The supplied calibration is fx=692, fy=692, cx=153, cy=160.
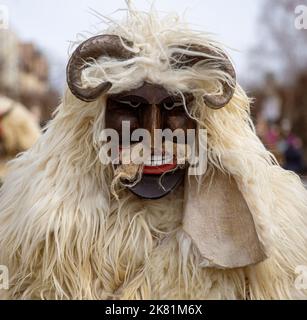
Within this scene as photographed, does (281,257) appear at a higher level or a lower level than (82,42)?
lower

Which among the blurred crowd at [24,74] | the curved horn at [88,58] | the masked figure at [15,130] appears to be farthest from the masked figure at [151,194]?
the blurred crowd at [24,74]

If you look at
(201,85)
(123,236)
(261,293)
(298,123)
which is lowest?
(298,123)

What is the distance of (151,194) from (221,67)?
1.76 feet

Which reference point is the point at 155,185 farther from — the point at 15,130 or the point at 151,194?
the point at 15,130

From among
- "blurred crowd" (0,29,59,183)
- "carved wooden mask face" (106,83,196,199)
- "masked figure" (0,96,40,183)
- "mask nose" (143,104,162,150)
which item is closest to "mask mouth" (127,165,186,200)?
"carved wooden mask face" (106,83,196,199)

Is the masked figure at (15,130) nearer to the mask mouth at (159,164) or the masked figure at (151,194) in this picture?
the masked figure at (151,194)

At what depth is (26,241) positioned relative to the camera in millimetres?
2580

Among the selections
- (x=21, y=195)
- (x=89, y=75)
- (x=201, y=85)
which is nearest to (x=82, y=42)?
(x=89, y=75)

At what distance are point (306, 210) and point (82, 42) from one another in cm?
110

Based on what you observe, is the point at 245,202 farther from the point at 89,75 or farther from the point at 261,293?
the point at 89,75

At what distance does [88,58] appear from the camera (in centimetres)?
251

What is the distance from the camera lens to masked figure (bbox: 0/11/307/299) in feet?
8.25

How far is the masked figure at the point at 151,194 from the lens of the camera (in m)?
2.52

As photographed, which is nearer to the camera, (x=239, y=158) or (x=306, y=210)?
(x=239, y=158)
